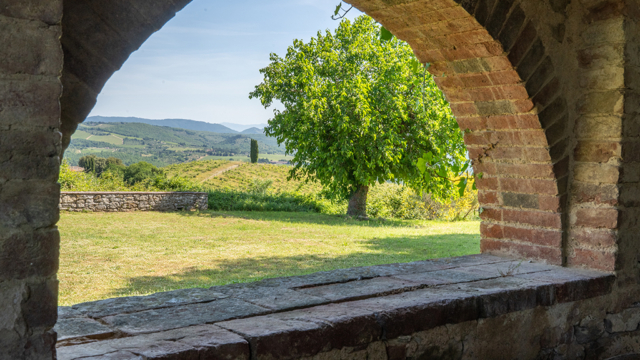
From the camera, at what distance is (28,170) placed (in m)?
1.26

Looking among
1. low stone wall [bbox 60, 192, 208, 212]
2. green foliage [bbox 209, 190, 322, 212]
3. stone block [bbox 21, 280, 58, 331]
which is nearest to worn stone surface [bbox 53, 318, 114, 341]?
stone block [bbox 21, 280, 58, 331]

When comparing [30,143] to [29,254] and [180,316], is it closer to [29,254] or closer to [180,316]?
[29,254]

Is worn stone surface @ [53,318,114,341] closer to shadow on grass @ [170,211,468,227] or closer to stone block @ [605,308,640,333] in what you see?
→ stone block @ [605,308,640,333]

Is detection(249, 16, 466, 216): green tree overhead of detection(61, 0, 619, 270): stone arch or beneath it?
overhead

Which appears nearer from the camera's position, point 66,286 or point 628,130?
point 628,130

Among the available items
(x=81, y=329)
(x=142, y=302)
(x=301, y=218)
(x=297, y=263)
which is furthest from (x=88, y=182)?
(x=81, y=329)

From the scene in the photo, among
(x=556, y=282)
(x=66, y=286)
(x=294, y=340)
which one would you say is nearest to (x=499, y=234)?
(x=556, y=282)

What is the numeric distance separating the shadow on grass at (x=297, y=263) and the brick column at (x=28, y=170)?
557 centimetres

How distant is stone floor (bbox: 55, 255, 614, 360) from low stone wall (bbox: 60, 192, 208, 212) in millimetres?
14911

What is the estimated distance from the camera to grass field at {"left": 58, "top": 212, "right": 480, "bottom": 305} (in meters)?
7.51

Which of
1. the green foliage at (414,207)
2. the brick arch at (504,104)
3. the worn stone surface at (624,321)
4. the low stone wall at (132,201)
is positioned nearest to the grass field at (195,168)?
the low stone wall at (132,201)

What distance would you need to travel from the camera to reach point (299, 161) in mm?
16562

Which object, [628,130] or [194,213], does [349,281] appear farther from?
[194,213]

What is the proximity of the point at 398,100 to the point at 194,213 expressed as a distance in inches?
303
